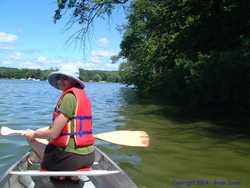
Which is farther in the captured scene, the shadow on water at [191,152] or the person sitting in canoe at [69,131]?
the shadow on water at [191,152]

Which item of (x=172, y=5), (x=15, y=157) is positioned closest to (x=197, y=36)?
(x=172, y=5)

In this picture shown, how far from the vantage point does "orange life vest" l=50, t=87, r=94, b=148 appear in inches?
229

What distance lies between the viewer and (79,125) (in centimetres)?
586

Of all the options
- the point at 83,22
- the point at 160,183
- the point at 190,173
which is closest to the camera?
the point at 160,183

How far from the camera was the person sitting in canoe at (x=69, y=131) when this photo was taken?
5762mm

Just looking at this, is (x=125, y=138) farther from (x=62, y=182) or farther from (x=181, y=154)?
(x=181, y=154)

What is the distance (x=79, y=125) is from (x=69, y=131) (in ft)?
0.45

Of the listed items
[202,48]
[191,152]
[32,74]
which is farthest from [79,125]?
[32,74]

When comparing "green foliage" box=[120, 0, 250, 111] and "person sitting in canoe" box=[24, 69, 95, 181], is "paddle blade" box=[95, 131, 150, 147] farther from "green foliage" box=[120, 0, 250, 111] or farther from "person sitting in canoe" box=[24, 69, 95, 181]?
"green foliage" box=[120, 0, 250, 111]

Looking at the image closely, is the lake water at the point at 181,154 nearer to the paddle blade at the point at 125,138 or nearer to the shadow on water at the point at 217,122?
the shadow on water at the point at 217,122

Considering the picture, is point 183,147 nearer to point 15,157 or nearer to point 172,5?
point 15,157

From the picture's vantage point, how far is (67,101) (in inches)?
227

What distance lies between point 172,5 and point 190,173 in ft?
51.0

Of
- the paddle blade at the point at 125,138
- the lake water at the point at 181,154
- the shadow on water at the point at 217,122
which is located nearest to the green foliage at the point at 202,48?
the shadow on water at the point at 217,122
